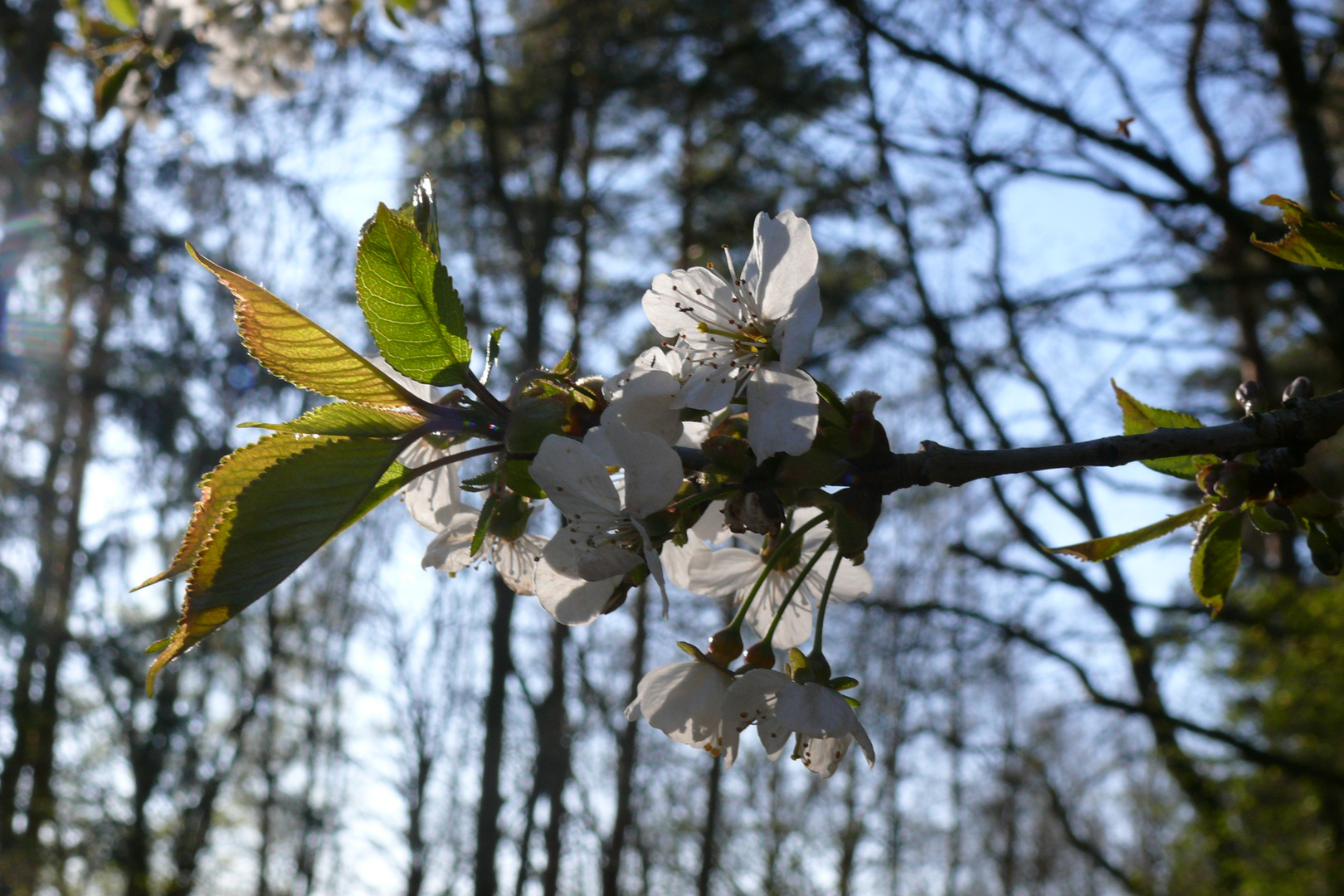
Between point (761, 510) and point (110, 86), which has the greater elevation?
point (110, 86)

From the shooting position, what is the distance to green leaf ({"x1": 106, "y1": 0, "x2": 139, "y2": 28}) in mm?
1976

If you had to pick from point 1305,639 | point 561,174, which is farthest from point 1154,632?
point 561,174

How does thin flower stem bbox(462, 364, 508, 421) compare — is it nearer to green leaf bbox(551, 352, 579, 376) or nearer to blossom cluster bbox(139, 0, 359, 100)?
green leaf bbox(551, 352, 579, 376)

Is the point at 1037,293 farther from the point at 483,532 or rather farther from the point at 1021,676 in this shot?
the point at 483,532

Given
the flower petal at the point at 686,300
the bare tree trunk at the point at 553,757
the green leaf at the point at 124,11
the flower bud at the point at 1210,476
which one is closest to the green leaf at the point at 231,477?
the flower petal at the point at 686,300

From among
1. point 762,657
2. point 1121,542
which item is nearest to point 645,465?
point 762,657

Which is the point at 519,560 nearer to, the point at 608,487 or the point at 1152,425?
the point at 608,487

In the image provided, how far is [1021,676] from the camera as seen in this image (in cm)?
523

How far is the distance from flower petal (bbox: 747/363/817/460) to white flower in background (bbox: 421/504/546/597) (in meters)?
0.27

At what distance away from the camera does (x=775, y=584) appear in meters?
0.93

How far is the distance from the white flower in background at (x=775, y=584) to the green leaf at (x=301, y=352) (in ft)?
1.15

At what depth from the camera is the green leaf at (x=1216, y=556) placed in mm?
813

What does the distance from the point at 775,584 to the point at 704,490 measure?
0.29 m

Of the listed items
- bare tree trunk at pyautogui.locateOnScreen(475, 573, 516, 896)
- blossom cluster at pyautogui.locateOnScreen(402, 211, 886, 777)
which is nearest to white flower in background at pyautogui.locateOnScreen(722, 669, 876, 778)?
blossom cluster at pyautogui.locateOnScreen(402, 211, 886, 777)
